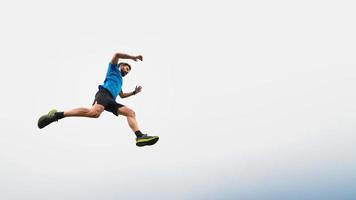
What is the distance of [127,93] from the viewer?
10.9 m

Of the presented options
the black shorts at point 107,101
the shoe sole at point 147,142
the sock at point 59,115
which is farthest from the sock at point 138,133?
the sock at point 59,115

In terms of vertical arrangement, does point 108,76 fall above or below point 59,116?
above

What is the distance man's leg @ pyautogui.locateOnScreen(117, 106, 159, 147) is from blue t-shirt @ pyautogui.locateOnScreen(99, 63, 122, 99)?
0.65 meters

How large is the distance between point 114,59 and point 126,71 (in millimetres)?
615

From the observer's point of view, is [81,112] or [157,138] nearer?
[157,138]

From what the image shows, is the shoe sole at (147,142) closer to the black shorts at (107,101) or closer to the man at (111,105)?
the man at (111,105)

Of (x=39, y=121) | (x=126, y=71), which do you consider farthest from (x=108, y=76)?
(x=39, y=121)

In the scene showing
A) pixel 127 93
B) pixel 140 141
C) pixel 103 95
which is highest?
pixel 127 93

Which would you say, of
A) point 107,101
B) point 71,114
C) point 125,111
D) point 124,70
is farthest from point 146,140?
point 124,70

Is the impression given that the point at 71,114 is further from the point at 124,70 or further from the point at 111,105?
the point at 124,70

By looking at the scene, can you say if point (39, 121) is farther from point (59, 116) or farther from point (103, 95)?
point (103, 95)

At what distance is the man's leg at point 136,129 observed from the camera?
834cm

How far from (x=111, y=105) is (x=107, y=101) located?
14 centimetres

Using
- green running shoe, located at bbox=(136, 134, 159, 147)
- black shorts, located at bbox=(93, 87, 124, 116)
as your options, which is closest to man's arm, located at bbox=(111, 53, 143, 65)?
black shorts, located at bbox=(93, 87, 124, 116)
